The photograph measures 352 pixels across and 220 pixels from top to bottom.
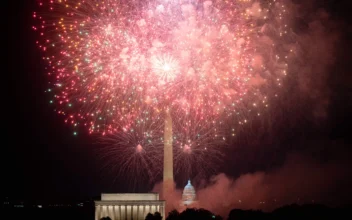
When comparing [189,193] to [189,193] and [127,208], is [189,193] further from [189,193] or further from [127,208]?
[127,208]

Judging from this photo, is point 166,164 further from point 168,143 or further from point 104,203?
point 104,203

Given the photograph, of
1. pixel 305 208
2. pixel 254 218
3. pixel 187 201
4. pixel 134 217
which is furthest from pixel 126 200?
pixel 187 201

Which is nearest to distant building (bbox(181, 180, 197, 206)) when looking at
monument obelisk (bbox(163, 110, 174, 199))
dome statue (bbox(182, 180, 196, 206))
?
dome statue (bbox(182, 180, 196, 206))

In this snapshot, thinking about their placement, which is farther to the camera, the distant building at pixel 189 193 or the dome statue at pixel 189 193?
the dome statue at pixel 189 193

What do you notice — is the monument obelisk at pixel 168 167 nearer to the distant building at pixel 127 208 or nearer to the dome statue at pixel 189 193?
the distant building at pixel 127 208

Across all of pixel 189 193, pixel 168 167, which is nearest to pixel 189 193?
pixel 189 193

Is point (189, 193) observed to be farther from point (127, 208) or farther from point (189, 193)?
point (127, 208)

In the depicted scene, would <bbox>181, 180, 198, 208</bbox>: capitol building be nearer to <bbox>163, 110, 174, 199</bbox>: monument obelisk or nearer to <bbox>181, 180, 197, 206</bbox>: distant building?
<bbox>181, 180, 197, 206</bbox>: distant building

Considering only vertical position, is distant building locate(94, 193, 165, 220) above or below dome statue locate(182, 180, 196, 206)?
below

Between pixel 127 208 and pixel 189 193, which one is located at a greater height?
pixel 189 193

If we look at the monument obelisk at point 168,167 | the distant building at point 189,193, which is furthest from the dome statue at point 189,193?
the monument obelisk at point 168,167

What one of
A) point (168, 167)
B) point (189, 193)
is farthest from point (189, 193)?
point (168, 167)

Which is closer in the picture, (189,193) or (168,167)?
(168,167)
